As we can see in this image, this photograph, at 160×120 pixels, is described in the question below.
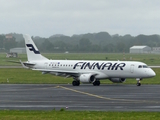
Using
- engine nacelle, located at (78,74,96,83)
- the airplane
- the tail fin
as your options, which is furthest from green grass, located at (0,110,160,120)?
the tail fin

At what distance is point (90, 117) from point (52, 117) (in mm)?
2107

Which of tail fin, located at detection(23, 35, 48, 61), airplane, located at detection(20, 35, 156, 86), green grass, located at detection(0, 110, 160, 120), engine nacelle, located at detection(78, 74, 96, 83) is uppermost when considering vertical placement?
tail fin, located at detection(23, 35, 48, 61)

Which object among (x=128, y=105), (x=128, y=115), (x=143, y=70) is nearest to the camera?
(x=128, y=115)

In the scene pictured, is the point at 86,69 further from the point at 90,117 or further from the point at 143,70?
the point at 90,117

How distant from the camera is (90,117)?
26125 mm

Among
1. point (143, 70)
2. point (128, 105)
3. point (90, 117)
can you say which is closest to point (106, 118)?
point (90, 117)

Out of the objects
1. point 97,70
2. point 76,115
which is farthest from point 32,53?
point 76,115

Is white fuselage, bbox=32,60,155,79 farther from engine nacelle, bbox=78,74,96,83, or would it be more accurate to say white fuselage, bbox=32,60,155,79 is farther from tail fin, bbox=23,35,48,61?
tail fin, bbox=23,35,48,61

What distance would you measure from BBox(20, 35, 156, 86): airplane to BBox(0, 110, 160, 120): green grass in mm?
28064

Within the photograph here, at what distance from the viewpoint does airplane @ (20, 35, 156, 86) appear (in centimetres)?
5653

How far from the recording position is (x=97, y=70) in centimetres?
5828

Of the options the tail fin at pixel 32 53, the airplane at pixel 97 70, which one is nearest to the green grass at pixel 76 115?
the airplane at pixel 97 70

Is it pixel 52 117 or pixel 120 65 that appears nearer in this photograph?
pixel 52 117

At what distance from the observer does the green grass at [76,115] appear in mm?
25766
